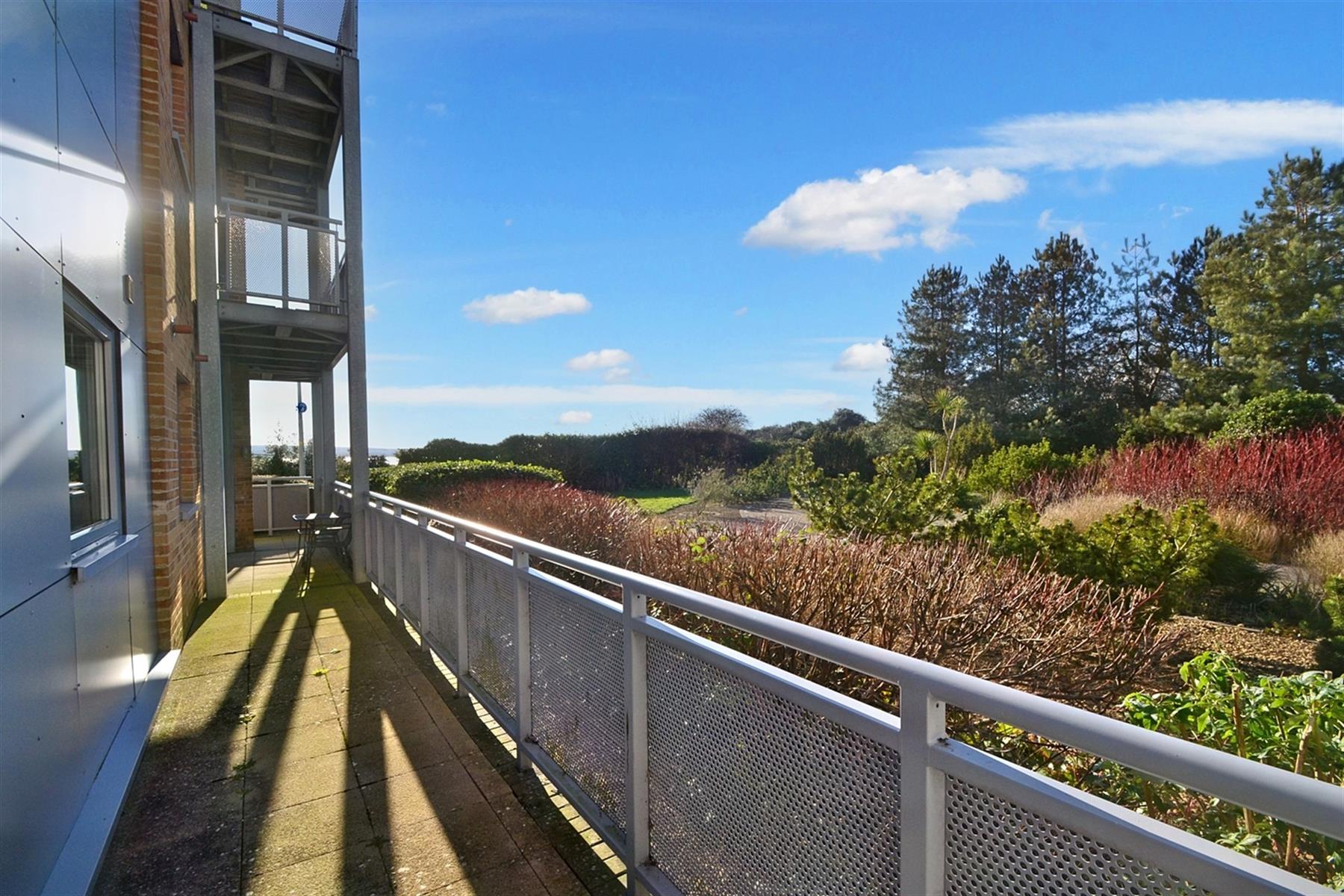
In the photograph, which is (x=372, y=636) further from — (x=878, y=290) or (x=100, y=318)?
(x=878, y=290)

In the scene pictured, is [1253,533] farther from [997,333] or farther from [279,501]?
[997,333]

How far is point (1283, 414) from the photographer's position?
12594 mm

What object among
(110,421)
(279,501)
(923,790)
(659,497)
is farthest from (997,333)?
(923,790)

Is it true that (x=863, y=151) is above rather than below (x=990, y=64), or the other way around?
above

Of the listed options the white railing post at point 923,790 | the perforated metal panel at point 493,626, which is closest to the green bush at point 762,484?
the perforated metal panel at point 493,626

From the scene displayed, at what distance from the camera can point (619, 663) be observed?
2.40 metres

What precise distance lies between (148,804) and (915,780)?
3.48 m

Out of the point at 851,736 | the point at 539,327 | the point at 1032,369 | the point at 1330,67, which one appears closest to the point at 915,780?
the point at 851,736

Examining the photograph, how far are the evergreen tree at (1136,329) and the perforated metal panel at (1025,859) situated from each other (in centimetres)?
3163

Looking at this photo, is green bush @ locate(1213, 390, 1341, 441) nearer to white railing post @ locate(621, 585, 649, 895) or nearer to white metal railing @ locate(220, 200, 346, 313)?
white railing post @ locate(621, 585, 649, 895)

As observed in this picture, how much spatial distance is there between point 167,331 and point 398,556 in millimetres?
2427

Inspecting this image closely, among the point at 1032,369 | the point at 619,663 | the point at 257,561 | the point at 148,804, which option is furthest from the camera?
the point at 1032,369

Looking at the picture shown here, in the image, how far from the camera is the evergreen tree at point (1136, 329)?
27781 mm

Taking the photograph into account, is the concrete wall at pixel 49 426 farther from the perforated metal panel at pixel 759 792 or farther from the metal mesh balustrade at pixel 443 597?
the perforated metal panel at pixel 759 792
